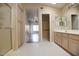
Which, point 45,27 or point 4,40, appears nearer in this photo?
point 4,40

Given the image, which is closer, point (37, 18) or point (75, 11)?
point (75, 11)

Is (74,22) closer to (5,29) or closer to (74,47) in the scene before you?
(74,47)

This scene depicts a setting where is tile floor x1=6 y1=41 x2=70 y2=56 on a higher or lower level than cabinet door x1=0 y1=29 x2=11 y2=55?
lower

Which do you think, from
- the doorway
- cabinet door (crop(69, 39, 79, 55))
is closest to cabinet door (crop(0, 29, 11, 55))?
cabinet door (crop(69, 39, 79, 55))

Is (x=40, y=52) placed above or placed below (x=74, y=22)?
below

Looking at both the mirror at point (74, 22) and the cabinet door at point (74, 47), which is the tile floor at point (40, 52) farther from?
the mirror at point (74, 22)

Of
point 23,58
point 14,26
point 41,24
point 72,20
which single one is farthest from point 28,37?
point 23,58

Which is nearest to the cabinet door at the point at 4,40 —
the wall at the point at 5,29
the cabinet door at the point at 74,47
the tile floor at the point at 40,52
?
the wall at the point at 5,29

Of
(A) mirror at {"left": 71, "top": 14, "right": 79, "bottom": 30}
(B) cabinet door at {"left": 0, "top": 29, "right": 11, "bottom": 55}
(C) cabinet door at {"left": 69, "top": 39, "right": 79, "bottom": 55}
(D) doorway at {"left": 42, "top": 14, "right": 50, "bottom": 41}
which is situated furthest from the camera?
(D) doorway at {"left": 42, "top": 14, "right": 50, "bottom": 41}

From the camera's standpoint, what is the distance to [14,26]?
4.01 m

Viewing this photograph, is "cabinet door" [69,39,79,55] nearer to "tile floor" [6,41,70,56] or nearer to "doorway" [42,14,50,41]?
"tile floor" [6,41,70,56]

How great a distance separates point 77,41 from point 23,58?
76.5 inches

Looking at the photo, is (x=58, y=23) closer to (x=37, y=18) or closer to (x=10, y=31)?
(x=37, y=18)

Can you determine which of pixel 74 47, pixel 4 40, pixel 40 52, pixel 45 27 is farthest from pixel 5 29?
pixel 45 27
